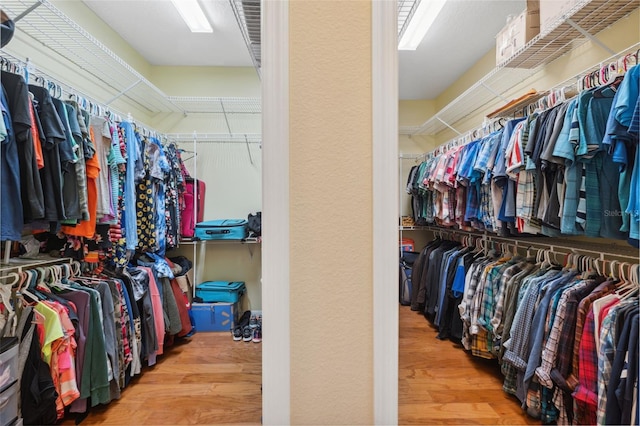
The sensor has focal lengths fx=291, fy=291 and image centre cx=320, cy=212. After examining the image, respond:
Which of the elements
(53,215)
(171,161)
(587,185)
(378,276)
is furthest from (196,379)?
(587,185)

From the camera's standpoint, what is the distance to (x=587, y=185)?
125 centimetres

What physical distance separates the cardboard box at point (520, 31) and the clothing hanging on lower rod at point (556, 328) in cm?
130

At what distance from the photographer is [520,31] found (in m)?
1.82

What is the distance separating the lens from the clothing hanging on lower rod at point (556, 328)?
1.10 metres

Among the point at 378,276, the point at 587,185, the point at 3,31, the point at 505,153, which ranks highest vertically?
the point at 3,31

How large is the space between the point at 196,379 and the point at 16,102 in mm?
1760

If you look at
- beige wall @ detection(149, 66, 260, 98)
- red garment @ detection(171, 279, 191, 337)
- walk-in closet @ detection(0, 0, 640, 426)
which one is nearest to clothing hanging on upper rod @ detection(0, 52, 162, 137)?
walk-in closet @ detection(0, 0, 640, 426)

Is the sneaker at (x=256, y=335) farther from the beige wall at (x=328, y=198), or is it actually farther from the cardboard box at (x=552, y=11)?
the cardboard box at (x=552, y=11)

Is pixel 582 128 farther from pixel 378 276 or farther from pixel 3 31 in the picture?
A: pixel 3 31

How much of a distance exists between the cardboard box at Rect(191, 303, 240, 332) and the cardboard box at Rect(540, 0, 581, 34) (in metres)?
3.02

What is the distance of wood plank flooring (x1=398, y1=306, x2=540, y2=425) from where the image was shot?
1.53 meters

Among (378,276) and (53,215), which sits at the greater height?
(53,215)

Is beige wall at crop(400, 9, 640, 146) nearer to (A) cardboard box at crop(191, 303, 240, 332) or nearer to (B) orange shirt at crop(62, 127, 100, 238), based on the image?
(B) orange shirt at crop(62, 127, 100, 238)

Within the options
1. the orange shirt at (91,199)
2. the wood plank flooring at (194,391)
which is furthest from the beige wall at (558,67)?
the orange shirt at (91,199)
